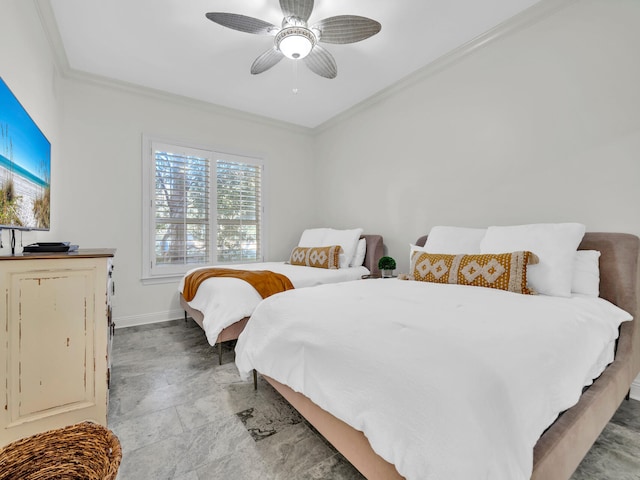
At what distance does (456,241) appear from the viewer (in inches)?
98.8

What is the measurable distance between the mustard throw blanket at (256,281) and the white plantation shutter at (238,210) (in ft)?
3.86

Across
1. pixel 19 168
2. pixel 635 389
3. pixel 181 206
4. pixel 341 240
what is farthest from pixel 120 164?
pixel 635 389

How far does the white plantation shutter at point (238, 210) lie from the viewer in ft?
13.4

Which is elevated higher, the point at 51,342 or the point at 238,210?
the point at 238,210

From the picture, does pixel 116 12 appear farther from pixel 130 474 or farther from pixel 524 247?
pixel 524 247

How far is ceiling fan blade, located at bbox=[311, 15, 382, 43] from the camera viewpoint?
2.04 meters

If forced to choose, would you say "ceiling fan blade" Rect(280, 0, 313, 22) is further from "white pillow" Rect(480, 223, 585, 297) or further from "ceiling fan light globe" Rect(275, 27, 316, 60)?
"white pillow" Rect(480, 223, 585, 297)

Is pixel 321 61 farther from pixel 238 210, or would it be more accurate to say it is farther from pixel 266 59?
pixel 238 210

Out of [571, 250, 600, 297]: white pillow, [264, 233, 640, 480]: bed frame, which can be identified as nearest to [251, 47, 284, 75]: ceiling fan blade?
[264, 233, 640, 480]: bed frame

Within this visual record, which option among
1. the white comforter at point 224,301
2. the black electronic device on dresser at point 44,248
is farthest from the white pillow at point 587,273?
the black electronic device on dresser at point 44,248

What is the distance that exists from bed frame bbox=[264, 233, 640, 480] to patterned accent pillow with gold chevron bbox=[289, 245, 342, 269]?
194 cm

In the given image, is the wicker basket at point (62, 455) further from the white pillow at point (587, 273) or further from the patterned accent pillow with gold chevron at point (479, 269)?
the white pillow at point (587, 273)

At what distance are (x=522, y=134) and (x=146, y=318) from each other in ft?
13.7

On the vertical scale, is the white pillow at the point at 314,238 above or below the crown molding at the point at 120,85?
below
